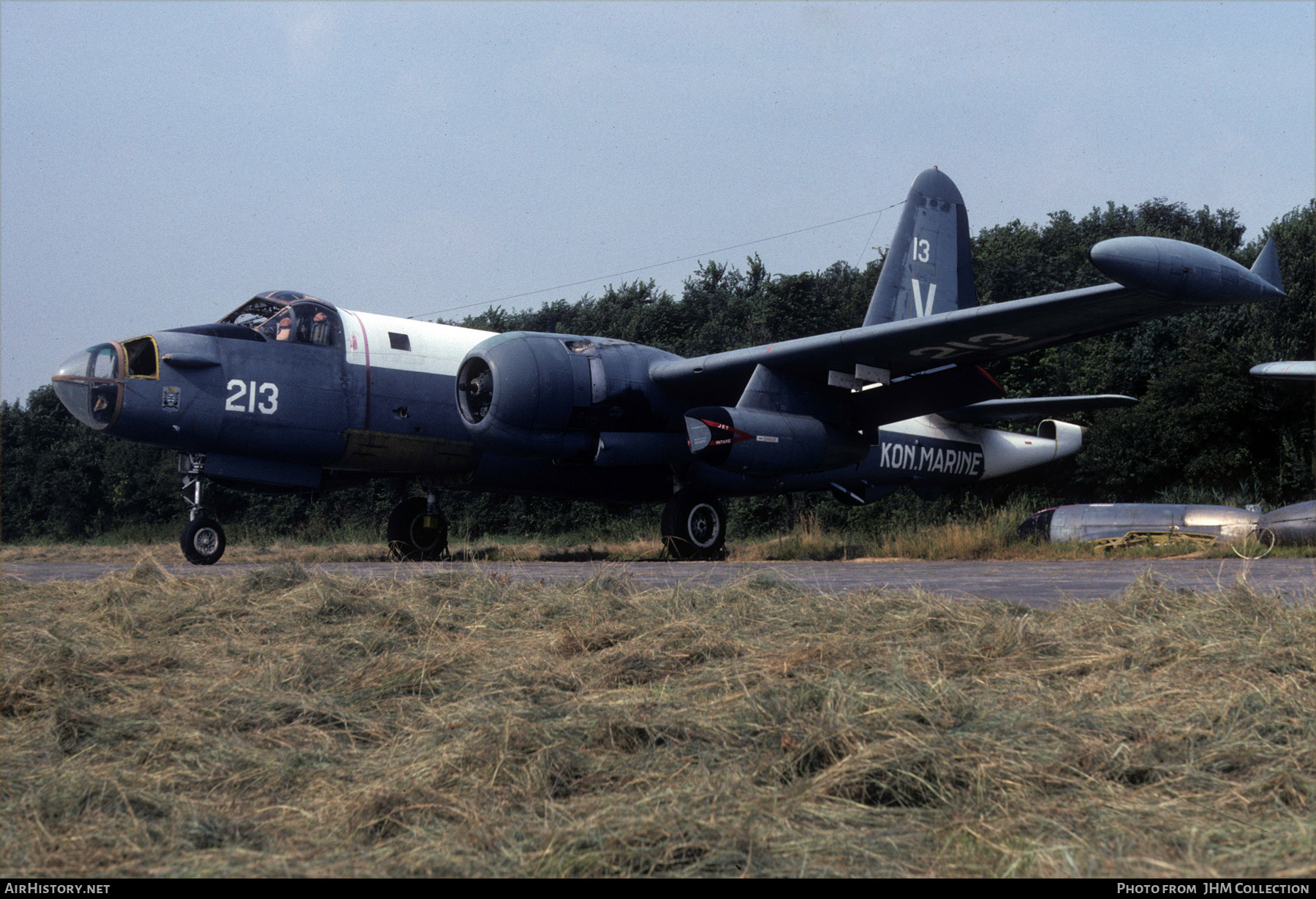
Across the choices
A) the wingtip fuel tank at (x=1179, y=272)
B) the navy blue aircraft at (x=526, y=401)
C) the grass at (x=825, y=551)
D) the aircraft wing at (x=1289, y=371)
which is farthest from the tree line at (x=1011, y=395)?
the wingtip fuel tank at (x=1179, y=272)

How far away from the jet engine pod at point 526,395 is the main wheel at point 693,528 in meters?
1.55

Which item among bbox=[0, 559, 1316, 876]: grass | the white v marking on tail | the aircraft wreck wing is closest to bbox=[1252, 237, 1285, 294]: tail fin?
the aircraft wreck wing

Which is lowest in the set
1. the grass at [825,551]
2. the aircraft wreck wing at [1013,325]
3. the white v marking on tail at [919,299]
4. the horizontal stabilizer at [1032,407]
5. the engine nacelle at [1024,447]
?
the grass at [825,551]

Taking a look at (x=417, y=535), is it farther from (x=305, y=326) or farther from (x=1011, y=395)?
(x=1011, y=395)

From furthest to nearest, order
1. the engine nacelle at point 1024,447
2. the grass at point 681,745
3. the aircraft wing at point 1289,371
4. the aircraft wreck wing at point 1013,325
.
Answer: the engine nacelle at point 1024,447 → the aircraft wing at point 1289,371 → the aircraft wreck wing at point 1013,325 → the grass at point 681,745

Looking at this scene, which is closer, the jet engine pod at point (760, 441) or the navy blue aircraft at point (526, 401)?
the navy blue aircraft at point (526, 401)

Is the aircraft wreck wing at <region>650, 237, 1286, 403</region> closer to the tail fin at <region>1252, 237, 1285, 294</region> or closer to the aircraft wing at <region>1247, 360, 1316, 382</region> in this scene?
the tail fin at <region>1252, 237, 1285, 294</region>

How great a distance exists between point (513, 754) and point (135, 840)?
3.39 ft

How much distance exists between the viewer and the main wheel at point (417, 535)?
45.3 feet

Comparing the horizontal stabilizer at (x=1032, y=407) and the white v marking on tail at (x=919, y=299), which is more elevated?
the white v marking on tail at (x=919, y=299)

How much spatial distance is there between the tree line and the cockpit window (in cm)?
710

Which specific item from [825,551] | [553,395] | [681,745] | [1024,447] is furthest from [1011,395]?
[681,745]

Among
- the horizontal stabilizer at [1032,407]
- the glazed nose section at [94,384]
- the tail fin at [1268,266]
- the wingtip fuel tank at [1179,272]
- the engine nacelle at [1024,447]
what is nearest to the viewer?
the wingtip fuel tank at [1179,272]

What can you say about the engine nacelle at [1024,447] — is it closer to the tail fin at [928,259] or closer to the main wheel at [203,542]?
the tail fin at [928,259]
